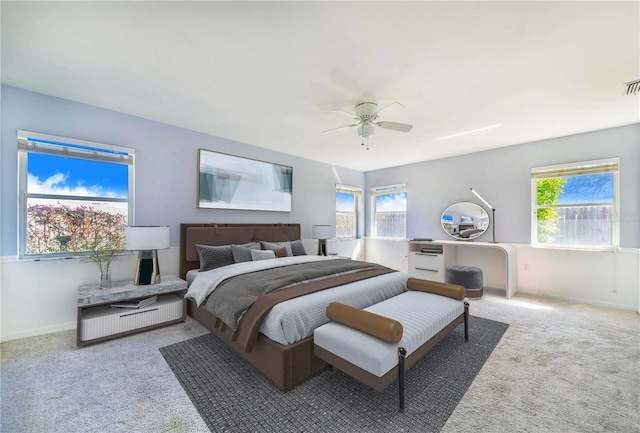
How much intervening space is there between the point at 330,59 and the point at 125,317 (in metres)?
3.34

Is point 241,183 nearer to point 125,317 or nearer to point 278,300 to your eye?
point 125,317

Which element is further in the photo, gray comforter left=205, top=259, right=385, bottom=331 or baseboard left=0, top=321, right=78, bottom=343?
baseboard left=0, top=321, right=78, bottom=343

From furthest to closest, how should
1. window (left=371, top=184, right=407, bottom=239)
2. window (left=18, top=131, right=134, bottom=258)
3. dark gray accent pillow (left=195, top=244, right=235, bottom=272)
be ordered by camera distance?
1. window (left=371, top=184, right=407, bottom=239)
2. dark gray accent pillow (left=195, top=244, right=235, bottom=272)
3. window (left=18, top=131, right=134, bottom=258)

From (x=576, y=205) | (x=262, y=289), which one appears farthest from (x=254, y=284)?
(x=576, y=205)

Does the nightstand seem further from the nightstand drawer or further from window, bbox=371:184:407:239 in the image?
window, bbox=371:184:407:239

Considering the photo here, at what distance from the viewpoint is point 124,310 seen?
9.37 ft

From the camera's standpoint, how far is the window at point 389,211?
20.7 ft

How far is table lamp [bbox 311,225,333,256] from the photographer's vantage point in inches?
208

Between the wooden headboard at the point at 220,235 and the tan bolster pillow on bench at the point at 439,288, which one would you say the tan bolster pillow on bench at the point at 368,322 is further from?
the wooden headboard at the point at 220,235

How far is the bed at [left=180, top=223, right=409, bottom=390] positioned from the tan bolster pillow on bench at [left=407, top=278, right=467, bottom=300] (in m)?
0.19

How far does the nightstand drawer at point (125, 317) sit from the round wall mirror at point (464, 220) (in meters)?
5.05

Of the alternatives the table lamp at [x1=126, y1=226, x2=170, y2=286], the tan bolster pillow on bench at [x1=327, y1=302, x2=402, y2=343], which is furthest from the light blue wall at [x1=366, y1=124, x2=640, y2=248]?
the table lamp at [x1=126, y1=226, x2=170, y2=286]

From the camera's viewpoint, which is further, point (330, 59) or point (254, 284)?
point (254, 284)

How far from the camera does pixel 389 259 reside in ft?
20.9
